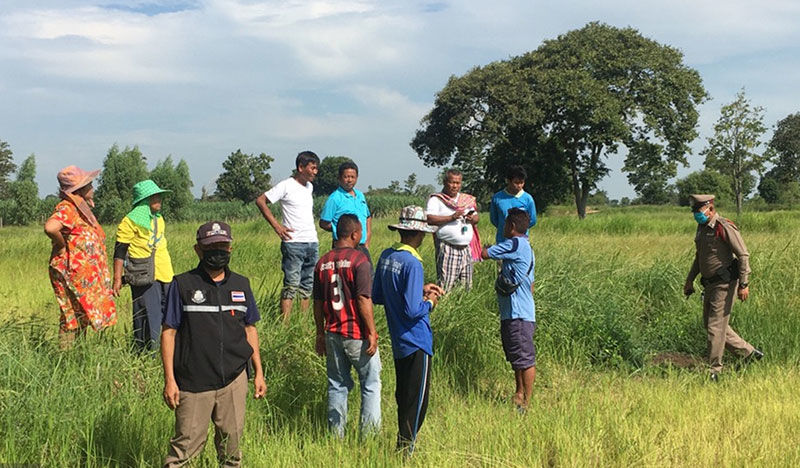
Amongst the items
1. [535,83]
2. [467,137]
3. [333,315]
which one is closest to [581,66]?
[535,83]

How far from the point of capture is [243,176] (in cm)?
7375

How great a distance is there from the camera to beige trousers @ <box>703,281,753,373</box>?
22.1 ft

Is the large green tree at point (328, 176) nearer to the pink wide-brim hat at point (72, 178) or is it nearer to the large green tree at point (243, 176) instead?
the large green tree at point (243, 176)

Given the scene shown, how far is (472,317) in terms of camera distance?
22.0 ft

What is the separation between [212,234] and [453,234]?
4.22 metres

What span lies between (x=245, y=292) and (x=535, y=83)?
34.7 metres

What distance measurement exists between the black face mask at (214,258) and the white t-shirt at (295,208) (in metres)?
3.79

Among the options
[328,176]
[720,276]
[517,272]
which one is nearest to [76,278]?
[517,272]

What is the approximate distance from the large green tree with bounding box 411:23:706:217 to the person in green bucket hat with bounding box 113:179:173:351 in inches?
1214

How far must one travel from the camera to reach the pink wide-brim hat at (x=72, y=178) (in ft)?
18.5

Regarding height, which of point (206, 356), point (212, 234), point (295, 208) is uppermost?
point (295, 208)

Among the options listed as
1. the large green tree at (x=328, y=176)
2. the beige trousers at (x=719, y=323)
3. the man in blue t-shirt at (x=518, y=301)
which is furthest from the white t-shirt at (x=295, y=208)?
the large green tree at (x=328, y=176)

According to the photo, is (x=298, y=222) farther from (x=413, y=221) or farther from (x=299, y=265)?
(x=413, y=221)

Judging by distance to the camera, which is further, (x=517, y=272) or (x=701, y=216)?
(x=701, y=216)
